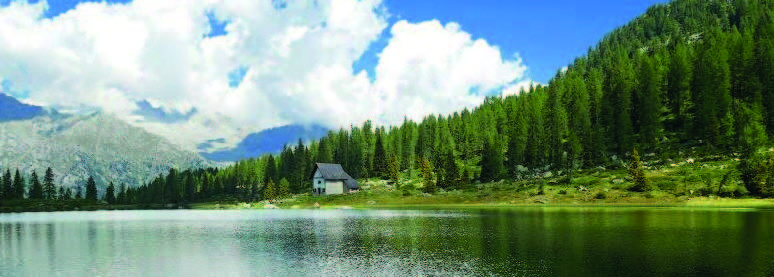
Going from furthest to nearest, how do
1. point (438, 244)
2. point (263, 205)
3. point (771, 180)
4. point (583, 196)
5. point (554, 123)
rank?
point (263, 205), point (554, 123), point (583, 196), point (771, 180), point (438, 244)

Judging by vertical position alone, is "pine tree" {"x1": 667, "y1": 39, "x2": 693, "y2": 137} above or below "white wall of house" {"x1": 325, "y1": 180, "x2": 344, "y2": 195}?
above

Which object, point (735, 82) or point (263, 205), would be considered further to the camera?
point (263, 205)

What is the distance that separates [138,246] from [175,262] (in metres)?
12.7

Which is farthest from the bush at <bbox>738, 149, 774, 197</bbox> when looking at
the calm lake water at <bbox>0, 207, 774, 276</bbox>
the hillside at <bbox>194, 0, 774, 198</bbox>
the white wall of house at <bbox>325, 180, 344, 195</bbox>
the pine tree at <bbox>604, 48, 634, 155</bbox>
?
the white wall of house at <bbox>325, 180, 344, 195</bbox>

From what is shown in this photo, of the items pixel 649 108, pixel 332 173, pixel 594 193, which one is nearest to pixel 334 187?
pixel 332 173

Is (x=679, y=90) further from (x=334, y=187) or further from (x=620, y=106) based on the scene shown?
(x=334, y=187)

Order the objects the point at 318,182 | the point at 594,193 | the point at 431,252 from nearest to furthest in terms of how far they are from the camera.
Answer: the point at 431,252 → the point at 594,193 → the point at 318,182

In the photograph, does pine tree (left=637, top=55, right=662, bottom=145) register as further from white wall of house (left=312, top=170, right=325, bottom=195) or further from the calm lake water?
white wall of house (left=312, top=170, right=325, bottom=195)

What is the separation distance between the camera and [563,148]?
153125mm

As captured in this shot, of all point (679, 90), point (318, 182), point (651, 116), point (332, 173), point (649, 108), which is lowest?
point (318, 182)

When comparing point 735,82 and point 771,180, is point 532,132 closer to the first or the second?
point 735,82

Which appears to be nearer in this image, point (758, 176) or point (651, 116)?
point (758, 176)

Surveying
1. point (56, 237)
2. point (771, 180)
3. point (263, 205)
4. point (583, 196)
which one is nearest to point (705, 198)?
point (771, 180)

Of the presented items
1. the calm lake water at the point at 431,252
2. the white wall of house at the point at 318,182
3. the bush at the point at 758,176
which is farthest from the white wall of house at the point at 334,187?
the calm lake water at the point at 431,252
